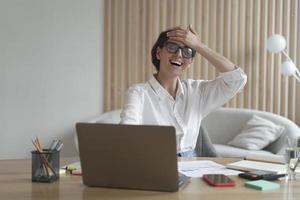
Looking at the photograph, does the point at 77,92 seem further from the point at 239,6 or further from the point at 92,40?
the point at 239,6

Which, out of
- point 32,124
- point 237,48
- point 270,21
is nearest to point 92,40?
point 32,124

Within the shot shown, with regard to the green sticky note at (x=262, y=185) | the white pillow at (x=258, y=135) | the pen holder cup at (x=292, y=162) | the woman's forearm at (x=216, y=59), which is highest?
the woman's forearm at (x=216, y=59)

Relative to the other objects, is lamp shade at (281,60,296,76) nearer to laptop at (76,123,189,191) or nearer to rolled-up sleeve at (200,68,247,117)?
rolled-up sleeve at (200,68,247,117)

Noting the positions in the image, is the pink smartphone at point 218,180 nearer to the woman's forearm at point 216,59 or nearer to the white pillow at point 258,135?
the woman's forearm at point 216,59

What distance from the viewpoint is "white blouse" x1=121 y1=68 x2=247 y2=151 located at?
240 cm

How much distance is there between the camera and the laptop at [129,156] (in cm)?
152

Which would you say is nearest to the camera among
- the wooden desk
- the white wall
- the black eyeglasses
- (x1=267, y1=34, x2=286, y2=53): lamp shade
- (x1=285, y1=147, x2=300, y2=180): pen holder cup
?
the wooden desk

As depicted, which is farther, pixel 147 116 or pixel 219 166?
pixel 147 116

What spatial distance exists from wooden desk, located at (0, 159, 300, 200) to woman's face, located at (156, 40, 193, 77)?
0.80 metres

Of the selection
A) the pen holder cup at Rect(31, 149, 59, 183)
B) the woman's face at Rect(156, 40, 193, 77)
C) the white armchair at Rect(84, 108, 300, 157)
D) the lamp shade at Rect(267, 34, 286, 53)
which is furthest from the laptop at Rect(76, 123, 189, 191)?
the lamp shade at Rect(267, 34, 286, 53)

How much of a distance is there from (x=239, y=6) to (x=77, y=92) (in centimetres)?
197

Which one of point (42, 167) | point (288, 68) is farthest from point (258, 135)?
point (42, 167)

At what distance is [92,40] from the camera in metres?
5.09

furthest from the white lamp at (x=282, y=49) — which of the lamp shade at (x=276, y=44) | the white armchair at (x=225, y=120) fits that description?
the white armchair at (x=225, y=120)
